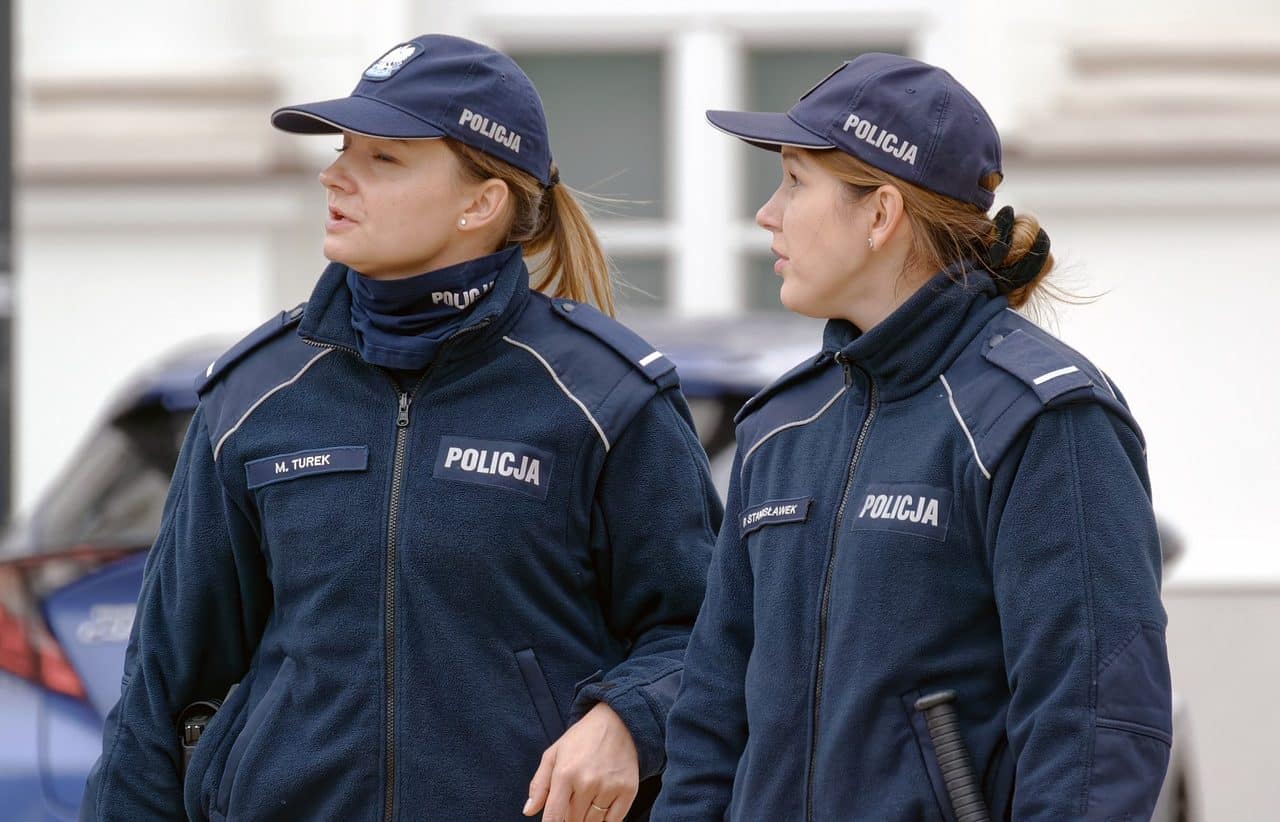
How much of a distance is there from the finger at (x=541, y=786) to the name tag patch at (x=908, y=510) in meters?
0.53

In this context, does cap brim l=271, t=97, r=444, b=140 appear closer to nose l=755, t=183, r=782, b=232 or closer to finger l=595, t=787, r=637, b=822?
nose l=755, t=183, r=782, b=232

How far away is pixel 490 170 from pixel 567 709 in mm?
733

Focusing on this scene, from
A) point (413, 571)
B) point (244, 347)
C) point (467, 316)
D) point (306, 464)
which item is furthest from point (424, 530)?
point (244, 347)

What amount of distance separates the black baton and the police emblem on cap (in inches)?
44.7

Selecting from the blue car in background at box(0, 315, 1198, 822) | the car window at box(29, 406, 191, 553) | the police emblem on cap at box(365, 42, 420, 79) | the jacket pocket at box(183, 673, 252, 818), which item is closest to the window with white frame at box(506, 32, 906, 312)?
the blue car in background at box(0, 315, 1198, 822)

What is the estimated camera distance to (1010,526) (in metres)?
2.30

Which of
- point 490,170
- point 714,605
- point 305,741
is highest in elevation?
point 490,170

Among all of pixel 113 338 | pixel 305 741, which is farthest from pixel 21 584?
pixel 113 338

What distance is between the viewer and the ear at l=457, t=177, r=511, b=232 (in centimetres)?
288

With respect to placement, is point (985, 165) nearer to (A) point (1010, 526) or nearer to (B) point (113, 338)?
(A) point (1010, 526)

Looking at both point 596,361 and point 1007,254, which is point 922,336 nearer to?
point 1007,254

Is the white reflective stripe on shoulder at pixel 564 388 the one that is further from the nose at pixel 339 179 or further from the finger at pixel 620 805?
the finger at pixel 620 805

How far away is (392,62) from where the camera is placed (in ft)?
9.46

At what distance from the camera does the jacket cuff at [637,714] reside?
8.77ft
